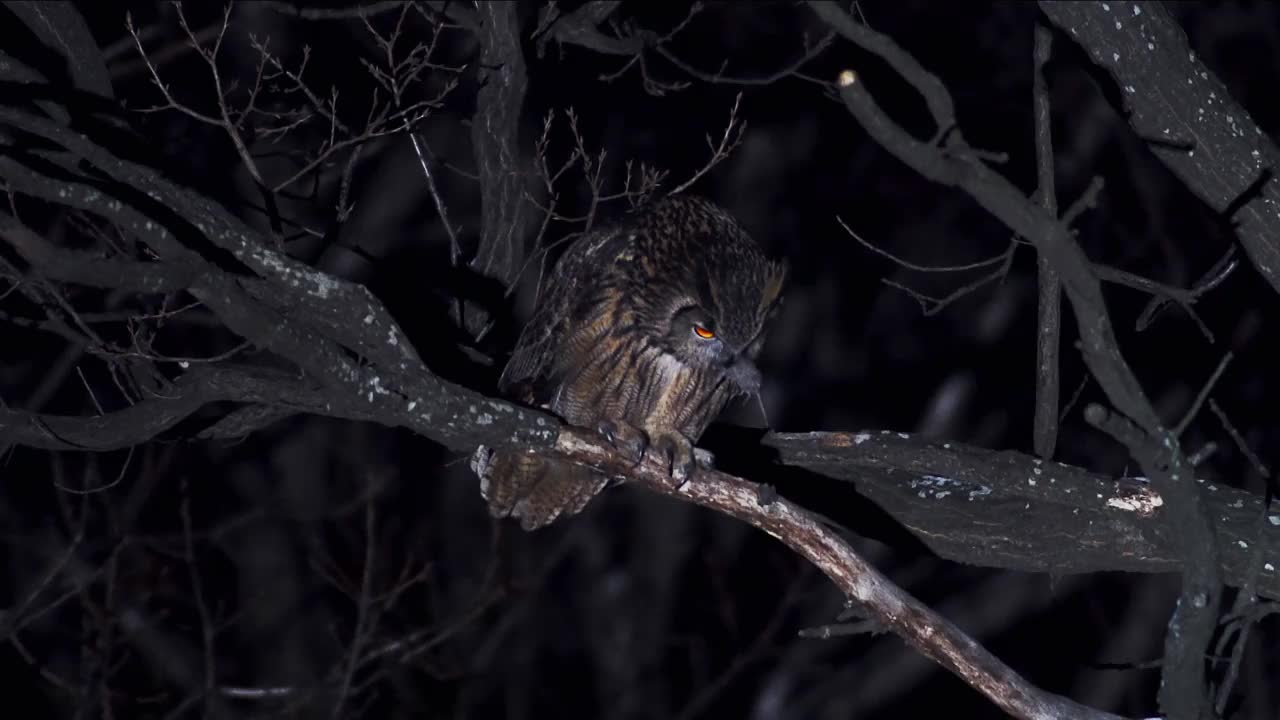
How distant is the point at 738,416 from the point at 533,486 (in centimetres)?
414

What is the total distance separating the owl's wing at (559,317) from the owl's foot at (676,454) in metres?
0.39

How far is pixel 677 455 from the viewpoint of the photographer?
4238mm

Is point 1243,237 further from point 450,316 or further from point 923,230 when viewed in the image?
point 923,230

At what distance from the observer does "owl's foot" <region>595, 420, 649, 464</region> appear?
421 cm

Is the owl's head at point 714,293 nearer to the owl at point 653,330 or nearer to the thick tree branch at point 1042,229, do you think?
the owl at point 653,330

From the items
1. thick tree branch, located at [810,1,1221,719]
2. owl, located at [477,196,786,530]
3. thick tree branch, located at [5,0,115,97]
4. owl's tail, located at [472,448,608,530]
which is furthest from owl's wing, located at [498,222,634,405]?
thick tree branch, located at [810,1,1221,719]

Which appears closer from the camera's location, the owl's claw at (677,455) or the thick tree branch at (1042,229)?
the thick tree branch at (1042,229)

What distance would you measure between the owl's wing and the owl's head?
0.57 feet

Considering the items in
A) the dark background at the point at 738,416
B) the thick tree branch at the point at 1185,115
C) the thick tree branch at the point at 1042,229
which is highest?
the thick tree branch at the point at 1185,115

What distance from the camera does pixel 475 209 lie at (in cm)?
1034

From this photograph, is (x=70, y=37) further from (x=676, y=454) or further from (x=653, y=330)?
(x=676, y=454)

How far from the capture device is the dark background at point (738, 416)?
23.8 ft

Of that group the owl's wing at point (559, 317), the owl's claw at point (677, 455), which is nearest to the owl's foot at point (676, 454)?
the owl's claw at point (677, 455)

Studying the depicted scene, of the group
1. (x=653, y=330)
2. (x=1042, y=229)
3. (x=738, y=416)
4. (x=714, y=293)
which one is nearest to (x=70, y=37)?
(x=653, y=330)
